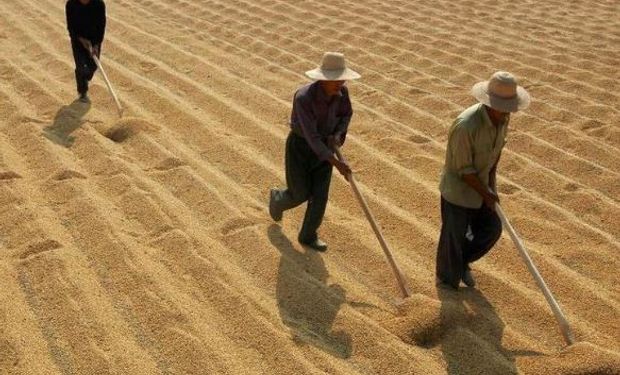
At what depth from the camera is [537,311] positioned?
3748 mm

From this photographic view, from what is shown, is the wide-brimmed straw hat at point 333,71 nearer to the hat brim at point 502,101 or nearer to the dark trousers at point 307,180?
the dark trousers at point 307,180

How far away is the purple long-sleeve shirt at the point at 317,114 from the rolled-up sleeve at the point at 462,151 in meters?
0.70

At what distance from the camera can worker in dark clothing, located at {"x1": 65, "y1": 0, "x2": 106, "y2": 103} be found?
6.30 m

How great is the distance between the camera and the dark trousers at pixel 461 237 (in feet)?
12.3

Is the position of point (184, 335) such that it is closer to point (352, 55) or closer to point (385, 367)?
point (385, 367)

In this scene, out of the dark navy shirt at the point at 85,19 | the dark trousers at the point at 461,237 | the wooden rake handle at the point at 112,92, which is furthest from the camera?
the dark navy shirt at the point at 85,19

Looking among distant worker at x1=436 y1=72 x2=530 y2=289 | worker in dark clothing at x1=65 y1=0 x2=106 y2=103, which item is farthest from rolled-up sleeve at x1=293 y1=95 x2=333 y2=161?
worker in dark clothing at x1=65 y1=0 x2=106 y2=103

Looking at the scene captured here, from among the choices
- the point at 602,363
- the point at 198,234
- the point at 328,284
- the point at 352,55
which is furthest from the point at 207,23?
the point at 602,363

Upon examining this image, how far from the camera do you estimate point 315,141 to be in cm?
387

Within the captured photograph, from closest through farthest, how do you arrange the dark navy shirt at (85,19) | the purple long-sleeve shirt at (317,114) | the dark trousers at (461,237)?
1. the dark trousers at (461,237)
2. the purple long-sleeve shirt at (317,114)
3. the dark navy shirt at (85,19)

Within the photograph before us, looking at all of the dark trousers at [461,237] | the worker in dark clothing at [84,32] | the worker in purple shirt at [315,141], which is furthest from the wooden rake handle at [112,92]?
the dark trousers at [461,237]

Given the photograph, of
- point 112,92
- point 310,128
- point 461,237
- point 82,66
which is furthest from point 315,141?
point 82,66

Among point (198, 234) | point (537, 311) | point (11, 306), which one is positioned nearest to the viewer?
point (11, 306)

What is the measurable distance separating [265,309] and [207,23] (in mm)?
6524
